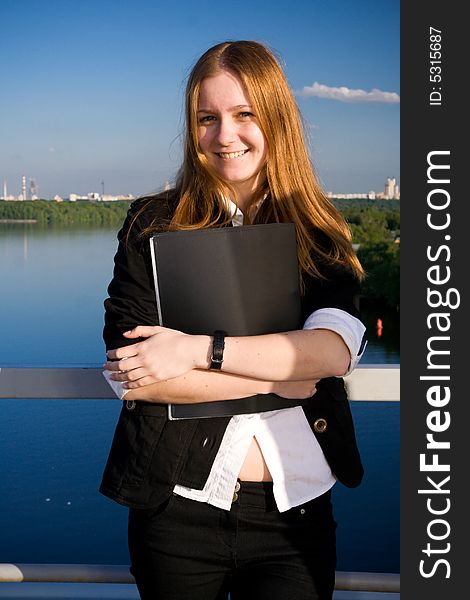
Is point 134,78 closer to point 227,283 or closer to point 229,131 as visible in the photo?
point 229,131

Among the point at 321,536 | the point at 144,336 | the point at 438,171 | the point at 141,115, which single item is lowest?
the point at 321,536

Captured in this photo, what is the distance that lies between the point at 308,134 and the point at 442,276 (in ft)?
1.15

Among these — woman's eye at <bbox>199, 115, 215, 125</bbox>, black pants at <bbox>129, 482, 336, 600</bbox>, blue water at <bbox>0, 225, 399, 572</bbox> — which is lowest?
blue water at <bbox>0, 225, 399, 572</bbox>

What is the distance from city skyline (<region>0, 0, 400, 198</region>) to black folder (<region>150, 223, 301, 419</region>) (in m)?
47.3

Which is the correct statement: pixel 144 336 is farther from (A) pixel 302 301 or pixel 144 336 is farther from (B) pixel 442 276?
(B) pixel 442 276

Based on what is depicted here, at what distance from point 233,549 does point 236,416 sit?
203 millimetres

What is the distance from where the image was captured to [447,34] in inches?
50.1

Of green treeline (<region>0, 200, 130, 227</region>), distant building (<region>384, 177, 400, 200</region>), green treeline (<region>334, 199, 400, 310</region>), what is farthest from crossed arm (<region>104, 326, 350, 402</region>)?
distant building (<region>384, 177, 400, 200</region>)

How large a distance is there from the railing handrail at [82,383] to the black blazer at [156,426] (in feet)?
0.86

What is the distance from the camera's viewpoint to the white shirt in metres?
1.24

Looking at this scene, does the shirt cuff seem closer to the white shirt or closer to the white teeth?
the white shirt

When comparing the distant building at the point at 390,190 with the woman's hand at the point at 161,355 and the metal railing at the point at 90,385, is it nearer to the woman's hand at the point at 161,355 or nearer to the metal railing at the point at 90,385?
the metal railing at the point at 90,385

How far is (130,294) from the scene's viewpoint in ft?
4.16

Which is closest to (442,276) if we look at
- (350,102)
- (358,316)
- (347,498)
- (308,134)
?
(358,316)
